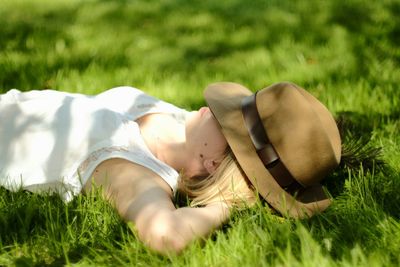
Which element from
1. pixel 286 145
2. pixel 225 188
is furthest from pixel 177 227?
pixel 286 145

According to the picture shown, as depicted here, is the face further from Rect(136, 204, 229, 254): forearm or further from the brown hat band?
Rect(136, 204, 229, 254): forearm

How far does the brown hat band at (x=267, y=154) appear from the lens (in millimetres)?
A: 2516

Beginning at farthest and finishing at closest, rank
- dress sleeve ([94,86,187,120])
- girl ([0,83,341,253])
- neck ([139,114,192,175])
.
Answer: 1. dress sleeve ([94,86,187,120])
2. neck ([139,114,192,175])
3. girl ([0,83,341,253])

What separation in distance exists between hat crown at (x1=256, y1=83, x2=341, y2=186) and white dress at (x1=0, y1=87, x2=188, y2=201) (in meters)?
0.47

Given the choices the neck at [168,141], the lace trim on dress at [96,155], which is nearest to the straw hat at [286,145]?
the neck at [168,141]

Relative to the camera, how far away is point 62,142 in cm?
274

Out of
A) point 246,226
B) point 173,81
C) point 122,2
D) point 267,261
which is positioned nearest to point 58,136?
point 246,226

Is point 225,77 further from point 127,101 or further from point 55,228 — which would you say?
point 55,228

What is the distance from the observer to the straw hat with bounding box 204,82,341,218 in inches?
97.2

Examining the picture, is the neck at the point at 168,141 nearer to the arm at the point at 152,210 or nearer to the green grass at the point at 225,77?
the arm at the point at 152,210

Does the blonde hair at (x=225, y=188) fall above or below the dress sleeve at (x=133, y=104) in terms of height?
below

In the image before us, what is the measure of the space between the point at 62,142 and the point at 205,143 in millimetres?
612

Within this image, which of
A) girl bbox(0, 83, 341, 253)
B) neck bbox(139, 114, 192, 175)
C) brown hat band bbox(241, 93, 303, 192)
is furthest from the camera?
neck bbox(139, 114, 192, 175)

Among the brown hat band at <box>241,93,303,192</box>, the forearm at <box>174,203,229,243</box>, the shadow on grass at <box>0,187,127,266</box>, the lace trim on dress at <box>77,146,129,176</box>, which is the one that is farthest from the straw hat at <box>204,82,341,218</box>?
the shadow on grass at <box>0,187,127,266</box>
